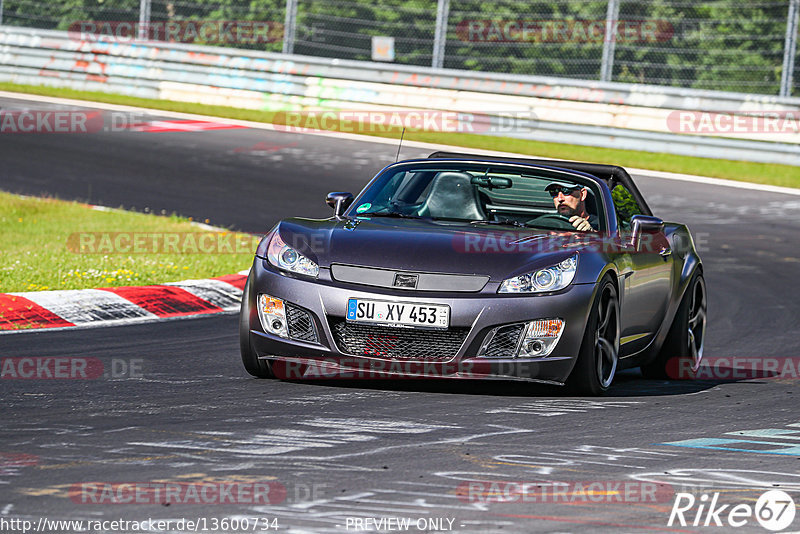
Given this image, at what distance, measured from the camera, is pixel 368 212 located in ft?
26.4

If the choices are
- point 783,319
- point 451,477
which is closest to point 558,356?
point 451,477

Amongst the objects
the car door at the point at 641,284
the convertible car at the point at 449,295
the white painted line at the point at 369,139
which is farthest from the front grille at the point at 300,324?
the white painted line at the point at 369,139

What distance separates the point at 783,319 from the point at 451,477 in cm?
667

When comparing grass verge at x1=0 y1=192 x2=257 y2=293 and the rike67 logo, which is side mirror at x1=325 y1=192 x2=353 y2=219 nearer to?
grass verge at x1=0 y1=192 x2=257 y2=293

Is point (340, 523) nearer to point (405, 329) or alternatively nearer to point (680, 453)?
point (680, 453)

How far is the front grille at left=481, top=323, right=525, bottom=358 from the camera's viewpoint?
22.4 feet

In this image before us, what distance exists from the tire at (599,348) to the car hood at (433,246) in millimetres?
314

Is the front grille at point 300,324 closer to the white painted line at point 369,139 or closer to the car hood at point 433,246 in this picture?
the car hood at point 433,246

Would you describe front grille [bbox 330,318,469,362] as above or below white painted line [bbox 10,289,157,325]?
above

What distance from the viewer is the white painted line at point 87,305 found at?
9430mm

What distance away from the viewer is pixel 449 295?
6770 millimetres

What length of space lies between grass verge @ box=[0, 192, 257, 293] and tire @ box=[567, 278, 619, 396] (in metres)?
4.64

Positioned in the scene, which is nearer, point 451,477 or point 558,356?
point 451,477

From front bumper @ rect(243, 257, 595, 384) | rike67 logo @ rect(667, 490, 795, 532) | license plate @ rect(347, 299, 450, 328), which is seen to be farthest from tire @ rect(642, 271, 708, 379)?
rike67 logo @ rect(667, 490, 795, 532)
